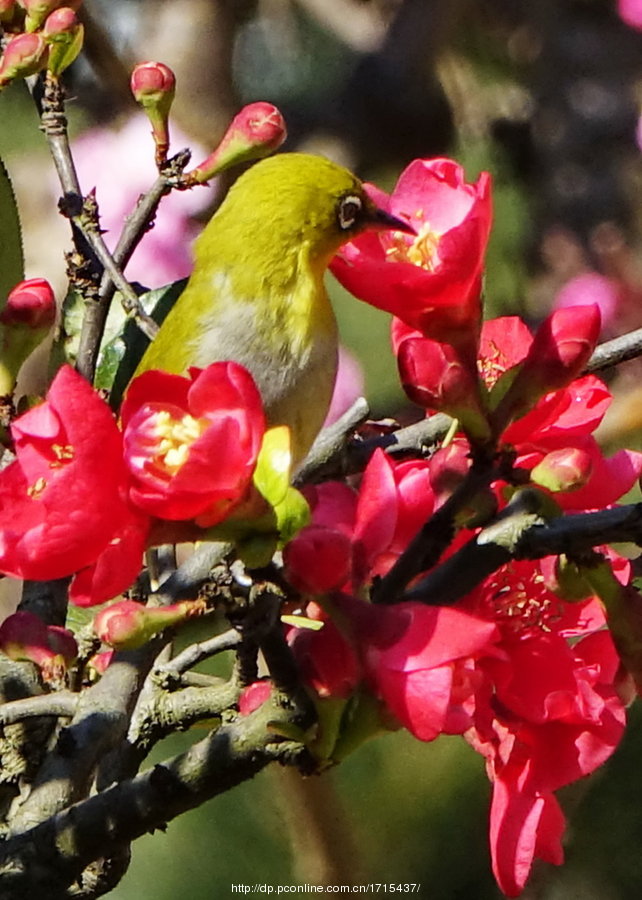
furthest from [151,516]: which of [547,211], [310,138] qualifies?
[547,211]

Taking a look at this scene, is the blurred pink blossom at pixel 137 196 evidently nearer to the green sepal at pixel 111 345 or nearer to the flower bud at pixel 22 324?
the green sepal at pixel 111 345

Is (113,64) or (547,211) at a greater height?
(113,64)

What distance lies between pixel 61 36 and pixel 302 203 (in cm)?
44

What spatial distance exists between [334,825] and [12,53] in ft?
3.49

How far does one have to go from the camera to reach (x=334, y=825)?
164cm

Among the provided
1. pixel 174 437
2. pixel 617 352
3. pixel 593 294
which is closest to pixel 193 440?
pixel 174 437

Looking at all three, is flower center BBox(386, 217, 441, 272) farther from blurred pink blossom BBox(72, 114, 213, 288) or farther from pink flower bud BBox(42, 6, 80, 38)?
blurred pink blossom BBox(72, 114, 213, 288)

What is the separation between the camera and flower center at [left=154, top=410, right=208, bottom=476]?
487mm

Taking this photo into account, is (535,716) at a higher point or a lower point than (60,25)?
lower

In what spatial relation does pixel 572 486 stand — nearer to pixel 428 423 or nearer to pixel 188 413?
pixel 188 413

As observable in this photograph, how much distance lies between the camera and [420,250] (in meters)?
0.71

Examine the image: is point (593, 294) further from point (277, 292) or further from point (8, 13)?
point (8, 13)

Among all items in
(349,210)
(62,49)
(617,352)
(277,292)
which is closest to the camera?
(617,352)

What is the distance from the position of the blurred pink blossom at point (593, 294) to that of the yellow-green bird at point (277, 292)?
110cm
